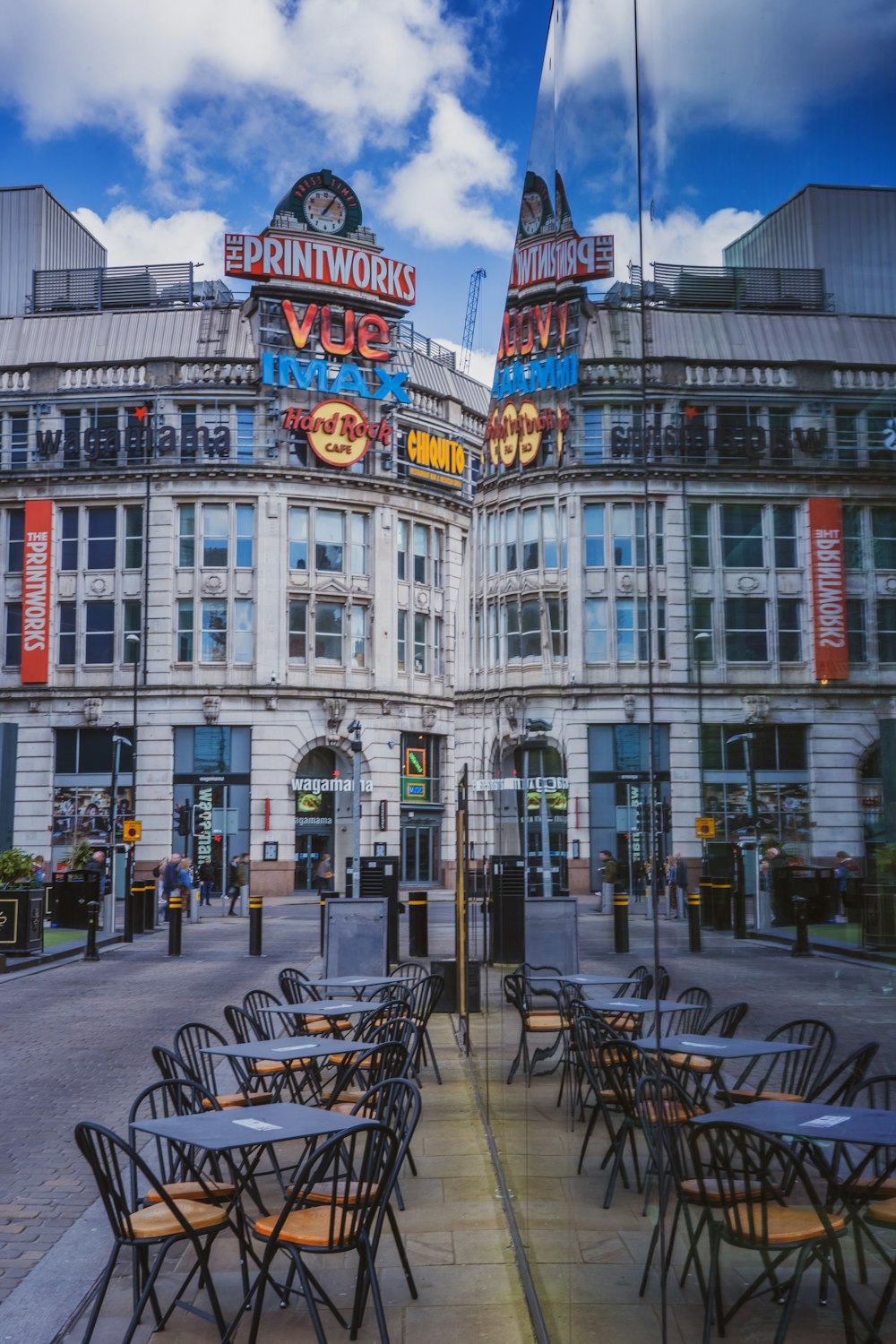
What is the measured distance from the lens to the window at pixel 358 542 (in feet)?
164

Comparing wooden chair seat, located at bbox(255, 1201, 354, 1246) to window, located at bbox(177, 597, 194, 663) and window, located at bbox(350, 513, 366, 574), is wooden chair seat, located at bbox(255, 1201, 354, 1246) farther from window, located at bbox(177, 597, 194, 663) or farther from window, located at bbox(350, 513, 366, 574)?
window, located at bbox(350, 513, 366, 574)

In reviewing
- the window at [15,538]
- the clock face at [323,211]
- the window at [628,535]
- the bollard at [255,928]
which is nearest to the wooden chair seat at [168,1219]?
the window at [628,535]

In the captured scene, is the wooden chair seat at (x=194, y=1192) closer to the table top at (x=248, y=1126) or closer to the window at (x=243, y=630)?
the table top at (x=248, y=1126)

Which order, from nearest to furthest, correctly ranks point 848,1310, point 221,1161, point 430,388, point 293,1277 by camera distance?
point 848,1310
point 293,1277
point 221,1161
point 430,388

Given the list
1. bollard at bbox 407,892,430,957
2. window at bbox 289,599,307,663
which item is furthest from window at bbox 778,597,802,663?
window at bbox 289,599,307,663

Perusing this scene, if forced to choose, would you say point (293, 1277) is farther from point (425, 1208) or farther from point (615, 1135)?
point (615, 1135)

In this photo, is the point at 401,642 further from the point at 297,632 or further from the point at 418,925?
the point at 418,925

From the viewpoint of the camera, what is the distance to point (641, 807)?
2.68 meters

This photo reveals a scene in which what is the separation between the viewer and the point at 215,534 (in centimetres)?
4759

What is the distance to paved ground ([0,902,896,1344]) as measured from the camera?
2016mm

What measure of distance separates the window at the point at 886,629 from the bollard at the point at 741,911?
0.57 meters

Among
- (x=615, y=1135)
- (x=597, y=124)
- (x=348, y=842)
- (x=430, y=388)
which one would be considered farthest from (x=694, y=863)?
(x=430, y=388)

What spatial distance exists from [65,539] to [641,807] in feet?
156

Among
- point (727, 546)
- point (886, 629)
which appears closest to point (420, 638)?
point (727, 546)
